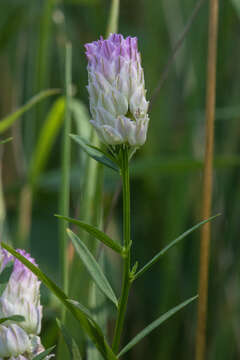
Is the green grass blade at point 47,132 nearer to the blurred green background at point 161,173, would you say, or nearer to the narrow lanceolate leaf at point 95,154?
the blurred green background at point 161,173

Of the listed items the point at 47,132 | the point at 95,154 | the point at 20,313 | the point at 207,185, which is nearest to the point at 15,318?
the point at 20,313

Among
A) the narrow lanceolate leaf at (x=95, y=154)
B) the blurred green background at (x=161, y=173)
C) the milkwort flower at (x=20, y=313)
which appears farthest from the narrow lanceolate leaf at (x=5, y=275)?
the blurred green background at (x=161, y=173)

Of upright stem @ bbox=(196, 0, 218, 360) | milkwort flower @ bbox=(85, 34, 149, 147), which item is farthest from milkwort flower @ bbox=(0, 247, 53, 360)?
upright stem @ bbox=(196, 0, 218, 360)

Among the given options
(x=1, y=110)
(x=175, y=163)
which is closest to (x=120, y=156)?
(x=175, y=163)

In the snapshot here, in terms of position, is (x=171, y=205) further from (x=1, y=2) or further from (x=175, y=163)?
(x=1, y=2)

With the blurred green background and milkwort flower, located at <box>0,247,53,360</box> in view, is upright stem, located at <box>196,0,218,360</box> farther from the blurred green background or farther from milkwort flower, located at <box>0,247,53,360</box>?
milkwort flower, located at <box>0,247,53,360</box>
